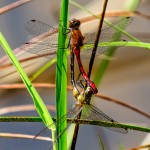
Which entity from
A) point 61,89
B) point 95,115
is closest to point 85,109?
point 95,115

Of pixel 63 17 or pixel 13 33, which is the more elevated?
pixel 13 33

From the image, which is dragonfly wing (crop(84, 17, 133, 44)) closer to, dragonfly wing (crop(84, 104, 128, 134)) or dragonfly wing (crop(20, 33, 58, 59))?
dragonfly wing (crop(20, 33, 58, 59))

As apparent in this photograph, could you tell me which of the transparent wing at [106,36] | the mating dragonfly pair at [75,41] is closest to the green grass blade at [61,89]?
the mating dragonfly pair at [75,41]

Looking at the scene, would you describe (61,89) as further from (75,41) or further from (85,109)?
(75,41)

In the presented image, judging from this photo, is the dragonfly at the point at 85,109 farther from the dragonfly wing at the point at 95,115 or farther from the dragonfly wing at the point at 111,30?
the dragonfly wing at the point at 111,30

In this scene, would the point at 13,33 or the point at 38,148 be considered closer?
the point at 38,148

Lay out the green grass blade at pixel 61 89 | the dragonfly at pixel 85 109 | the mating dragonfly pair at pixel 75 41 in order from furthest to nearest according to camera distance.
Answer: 1. the mating dragonfly pair at pixel 75 41
2. the dragonfly at pixel 85 109
3. the green grass blade at pixel 61 89

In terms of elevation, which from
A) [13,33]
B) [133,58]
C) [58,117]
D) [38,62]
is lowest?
[58,117]

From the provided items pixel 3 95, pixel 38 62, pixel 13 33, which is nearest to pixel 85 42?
pixel 38 62

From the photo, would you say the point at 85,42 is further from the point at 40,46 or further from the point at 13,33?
the point at 13,33

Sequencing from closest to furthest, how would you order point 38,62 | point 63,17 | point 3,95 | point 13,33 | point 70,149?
1. point 63,17
2. point 70,149
3. point 38,62
4. point 3,95
5. point 13,33

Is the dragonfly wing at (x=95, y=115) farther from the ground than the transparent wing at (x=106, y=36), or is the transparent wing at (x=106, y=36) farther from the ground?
the transparent wing at (x=106, y=36)
